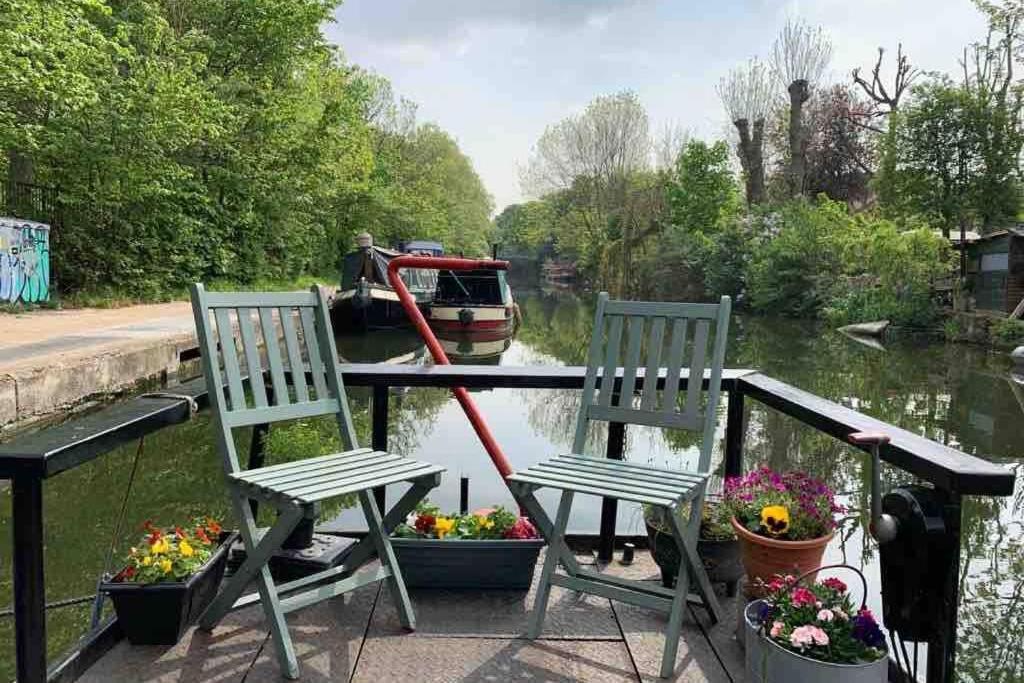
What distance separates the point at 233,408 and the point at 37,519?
2.09 feet

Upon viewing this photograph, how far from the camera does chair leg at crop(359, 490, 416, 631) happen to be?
2.17 m

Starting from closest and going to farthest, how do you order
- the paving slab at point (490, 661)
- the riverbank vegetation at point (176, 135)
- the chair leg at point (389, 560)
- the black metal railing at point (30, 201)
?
the paving slab at point (490, 661), the chair leg at point (389, 560), the riverbank vegetation at point (176, 135), the black metal railing at point (30, 201)

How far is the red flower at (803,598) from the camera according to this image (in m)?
1.67

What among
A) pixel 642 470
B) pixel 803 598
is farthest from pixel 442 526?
pixel 803 598

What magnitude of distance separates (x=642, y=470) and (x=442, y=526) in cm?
74

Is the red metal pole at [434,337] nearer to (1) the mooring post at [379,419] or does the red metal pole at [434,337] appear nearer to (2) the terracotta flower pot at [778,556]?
(1) the mooring post at [379,419]

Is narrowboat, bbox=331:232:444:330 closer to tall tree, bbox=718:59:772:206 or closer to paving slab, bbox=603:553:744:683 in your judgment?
paving slab, bbox=603:553:744:683

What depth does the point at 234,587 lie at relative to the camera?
6.51 feet

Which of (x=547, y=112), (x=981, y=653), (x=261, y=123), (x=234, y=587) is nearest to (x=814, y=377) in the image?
(x=981, y=653)

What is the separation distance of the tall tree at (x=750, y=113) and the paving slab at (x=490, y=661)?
29807mm

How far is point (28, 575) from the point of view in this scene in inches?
59.7

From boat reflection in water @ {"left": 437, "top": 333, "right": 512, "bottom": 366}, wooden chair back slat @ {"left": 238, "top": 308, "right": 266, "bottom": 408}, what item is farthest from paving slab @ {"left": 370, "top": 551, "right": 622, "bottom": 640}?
boat reflection in water @ {"left": 437, "top": 333, "right": 512, "bottom": 366}

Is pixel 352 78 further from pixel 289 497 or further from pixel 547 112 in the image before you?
pixel 289 497

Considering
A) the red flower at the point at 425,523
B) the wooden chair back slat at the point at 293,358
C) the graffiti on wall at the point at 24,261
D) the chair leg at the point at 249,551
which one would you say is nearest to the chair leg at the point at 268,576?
the chair leg at the point at 249,551
